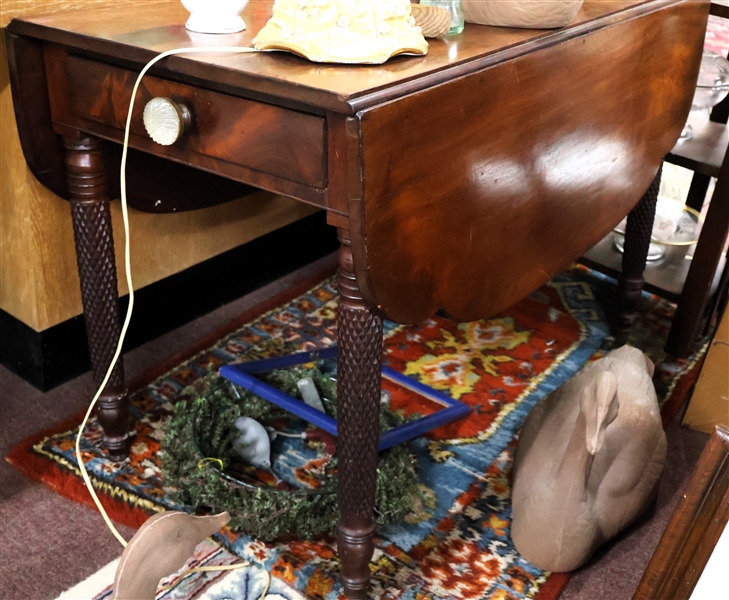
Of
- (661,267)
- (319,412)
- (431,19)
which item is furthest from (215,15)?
(661,267)

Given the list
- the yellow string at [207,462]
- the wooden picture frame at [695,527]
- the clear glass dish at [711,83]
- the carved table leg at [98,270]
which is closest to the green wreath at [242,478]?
the yellow string at [207,462]

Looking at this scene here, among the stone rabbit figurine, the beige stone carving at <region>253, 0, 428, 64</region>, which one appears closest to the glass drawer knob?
the beige stone carving at <region>253, 0, 428, 64</region>

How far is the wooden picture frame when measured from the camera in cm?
84

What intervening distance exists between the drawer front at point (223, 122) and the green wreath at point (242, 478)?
56 cm

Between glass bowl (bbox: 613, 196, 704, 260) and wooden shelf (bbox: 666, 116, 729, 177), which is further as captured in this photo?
glass bowl (bbox: 613, 196, 704, 260)

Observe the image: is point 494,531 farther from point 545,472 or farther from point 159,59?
point 159,59

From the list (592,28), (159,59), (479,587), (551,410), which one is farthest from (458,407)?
(159,59)

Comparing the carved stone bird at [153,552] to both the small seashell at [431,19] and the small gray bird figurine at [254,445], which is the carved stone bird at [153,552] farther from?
the small seashell at [431,19]

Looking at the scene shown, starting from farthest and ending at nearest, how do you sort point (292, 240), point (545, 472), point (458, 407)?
point (292, 240) < point (458, 407) < point (545, 472)

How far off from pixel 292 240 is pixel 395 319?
1.24 meters

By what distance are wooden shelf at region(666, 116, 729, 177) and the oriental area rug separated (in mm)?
479

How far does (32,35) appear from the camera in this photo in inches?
46.5

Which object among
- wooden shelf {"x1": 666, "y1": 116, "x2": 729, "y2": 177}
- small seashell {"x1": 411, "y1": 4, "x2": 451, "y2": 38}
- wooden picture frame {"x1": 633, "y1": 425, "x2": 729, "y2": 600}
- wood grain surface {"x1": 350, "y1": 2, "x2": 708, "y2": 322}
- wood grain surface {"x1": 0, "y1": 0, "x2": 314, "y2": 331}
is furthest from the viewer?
wooden shelf {"x1": 666, "y1": 116, "x2": 729, "y2": 177}

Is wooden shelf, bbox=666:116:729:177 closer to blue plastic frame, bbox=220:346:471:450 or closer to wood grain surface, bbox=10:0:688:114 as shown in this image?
wood grain surface, bbox=10:0:688:114
